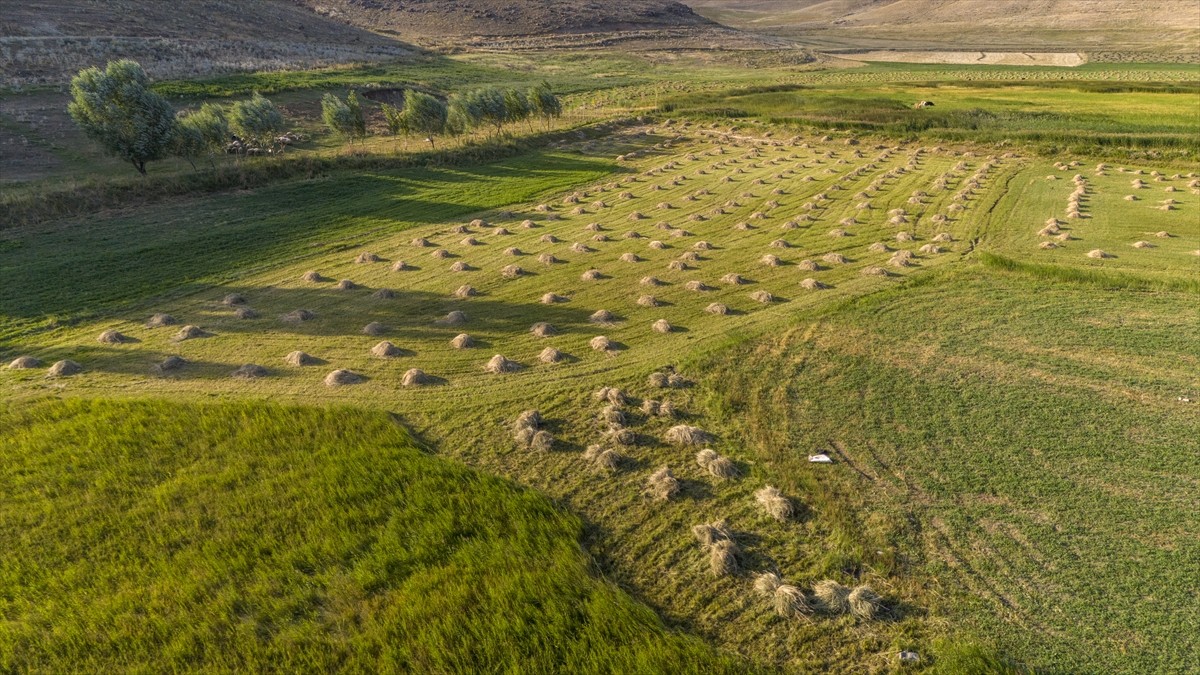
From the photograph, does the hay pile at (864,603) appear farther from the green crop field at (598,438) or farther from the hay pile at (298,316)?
the hay pile at (298,316)

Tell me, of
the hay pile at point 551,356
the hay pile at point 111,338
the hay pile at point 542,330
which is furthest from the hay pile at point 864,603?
the hay pile at point 111,338

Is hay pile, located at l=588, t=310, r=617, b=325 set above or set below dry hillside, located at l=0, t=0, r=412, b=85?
below

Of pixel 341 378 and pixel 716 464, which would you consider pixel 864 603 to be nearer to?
pixel 716 464

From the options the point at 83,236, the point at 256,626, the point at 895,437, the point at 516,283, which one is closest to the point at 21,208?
the point at 83,236

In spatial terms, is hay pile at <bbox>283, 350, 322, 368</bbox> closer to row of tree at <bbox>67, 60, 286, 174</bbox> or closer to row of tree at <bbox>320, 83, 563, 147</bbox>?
row of tree at <bbox>67, 60, 286, 174</bbox>

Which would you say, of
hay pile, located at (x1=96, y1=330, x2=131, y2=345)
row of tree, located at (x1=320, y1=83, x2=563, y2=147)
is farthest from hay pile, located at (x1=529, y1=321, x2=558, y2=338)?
row of tree, located at (x1=320, y1=83, x2=563, y2=147)

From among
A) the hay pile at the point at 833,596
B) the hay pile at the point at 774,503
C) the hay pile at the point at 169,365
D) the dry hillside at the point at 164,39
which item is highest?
the dry hillside at the point at 164,39

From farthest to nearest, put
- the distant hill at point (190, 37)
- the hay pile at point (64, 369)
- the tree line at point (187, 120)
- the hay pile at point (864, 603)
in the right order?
1. the distant hill at point (190, 37)
2. the tree line at point (187, 120)
3. the hay pile at point (64, 369)
4. the hay pile at point (864, 603)

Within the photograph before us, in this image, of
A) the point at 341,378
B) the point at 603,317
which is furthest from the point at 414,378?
the point at 603,317
